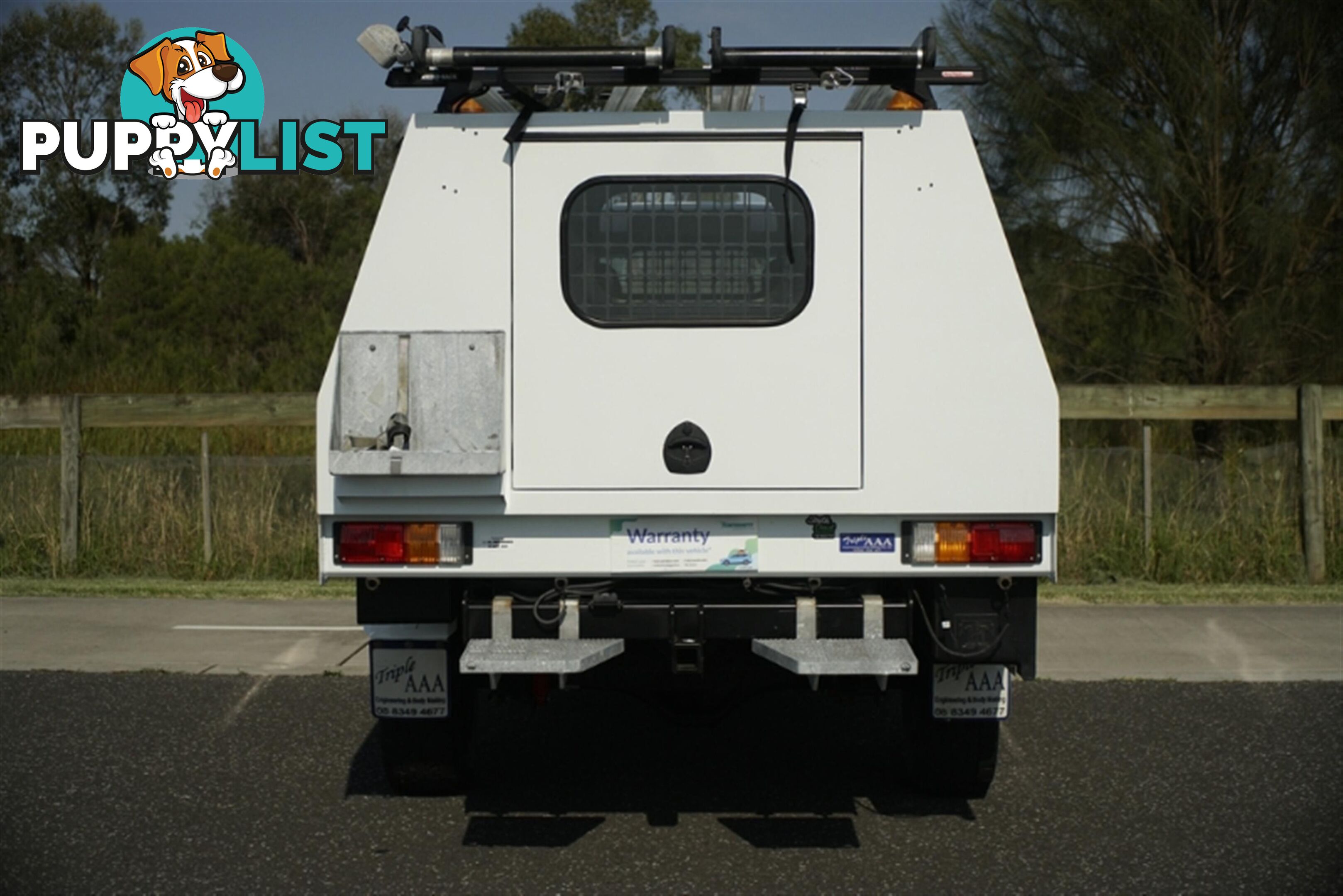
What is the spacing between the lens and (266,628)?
9484mm

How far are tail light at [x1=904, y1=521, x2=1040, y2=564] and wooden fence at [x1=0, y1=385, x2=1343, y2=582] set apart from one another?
632 cm

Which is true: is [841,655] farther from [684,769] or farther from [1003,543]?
[684,769]

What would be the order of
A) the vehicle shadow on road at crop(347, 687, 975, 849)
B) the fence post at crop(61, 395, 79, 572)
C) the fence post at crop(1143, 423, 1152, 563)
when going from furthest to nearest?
1. the fence post at crop(61, 395, 79, 572)
2. the fence post at crop(1143, 423, 1152, 563)
3. the vehicle shadow on road at crop(347, 687, 975, 849)

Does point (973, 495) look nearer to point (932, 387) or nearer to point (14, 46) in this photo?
point (932, 387)

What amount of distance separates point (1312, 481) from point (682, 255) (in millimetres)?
7641

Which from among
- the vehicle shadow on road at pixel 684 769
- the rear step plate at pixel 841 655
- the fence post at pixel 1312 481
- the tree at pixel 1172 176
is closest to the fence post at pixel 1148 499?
the fence post at pixel 1312 481

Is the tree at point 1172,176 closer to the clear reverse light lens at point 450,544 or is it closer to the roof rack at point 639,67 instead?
the roof rack at point 639,67

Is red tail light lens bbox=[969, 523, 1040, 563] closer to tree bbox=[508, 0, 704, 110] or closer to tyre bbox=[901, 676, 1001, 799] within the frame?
tyre bbox=[901, 676, 1001, 799]

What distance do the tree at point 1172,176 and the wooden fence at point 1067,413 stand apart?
2790 millimetres

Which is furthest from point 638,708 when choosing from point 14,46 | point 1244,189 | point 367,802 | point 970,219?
point 14,46

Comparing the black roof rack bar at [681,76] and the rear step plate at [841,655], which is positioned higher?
the black roof rack bar at [681,76]

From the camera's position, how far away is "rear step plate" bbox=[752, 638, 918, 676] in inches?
194

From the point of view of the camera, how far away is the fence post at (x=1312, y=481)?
1125 centimetres

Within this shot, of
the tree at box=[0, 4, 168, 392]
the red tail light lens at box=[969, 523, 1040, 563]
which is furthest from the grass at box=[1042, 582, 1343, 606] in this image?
the tree at box=[0, 4, 168, 392]
